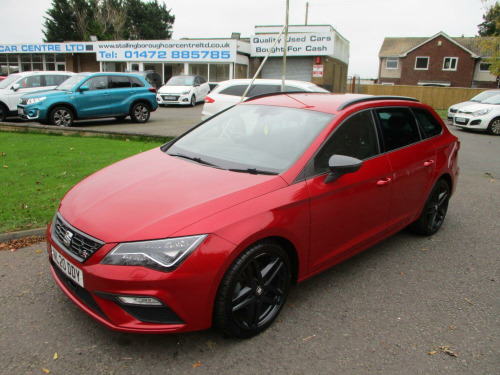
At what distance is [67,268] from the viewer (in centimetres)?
267

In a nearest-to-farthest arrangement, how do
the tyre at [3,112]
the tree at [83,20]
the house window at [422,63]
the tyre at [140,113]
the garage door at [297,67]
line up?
the tyre at [3,112] → the tyre at [140,113] → the garage door at [297,67] → the house window at [422,63] → the tree at [83,20]

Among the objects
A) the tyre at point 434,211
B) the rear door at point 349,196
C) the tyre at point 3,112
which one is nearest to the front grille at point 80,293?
the rear door at point 349,196

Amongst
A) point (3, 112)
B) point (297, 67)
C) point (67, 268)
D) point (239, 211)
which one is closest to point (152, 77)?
point (297, 67)

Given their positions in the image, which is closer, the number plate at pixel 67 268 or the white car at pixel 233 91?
the number plate at pixel 67 268

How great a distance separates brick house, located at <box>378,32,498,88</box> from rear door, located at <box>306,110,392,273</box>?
48.0 meters

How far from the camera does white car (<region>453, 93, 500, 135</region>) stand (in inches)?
616

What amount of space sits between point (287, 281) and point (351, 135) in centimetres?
142

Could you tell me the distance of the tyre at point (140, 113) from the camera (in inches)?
547

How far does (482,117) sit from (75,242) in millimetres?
16788

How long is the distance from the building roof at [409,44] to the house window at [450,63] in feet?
5.26

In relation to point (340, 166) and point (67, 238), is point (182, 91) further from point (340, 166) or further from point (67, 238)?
point (67, 238)

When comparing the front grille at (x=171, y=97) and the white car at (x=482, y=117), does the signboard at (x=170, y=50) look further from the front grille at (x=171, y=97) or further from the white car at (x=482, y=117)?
the white car at (x=482, y=117)

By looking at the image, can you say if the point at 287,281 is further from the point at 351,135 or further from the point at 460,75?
the point at 460,75

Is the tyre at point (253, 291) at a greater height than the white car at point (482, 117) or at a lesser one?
lesser
